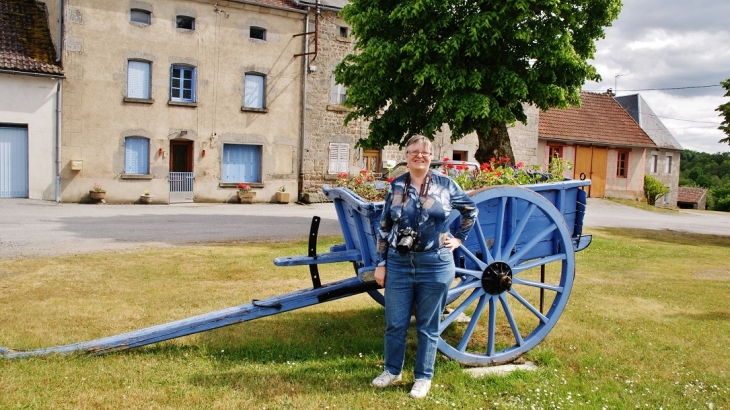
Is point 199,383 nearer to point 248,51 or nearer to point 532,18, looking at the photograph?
point 532,18

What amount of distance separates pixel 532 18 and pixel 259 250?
770cm

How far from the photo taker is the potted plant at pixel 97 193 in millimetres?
18641

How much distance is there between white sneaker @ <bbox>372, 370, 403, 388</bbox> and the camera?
397 cm

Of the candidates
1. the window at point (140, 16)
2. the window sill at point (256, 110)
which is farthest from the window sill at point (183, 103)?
the window at point (140, 16)

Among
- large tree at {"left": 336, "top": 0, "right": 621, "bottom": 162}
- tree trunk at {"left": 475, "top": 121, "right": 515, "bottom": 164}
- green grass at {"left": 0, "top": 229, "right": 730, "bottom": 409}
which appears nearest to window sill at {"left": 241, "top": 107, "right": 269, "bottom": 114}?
large tree at {"left": 336, "top": 0, "right": 621, "bottom": 162}

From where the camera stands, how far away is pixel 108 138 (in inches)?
746

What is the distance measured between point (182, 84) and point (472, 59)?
11.3m

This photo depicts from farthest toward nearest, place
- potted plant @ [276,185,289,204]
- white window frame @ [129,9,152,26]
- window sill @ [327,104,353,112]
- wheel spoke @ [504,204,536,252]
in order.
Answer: window sill @ [327,104,353,112] < potted plant @ [276,185,289,204] < white window frame @ [129,9,152,26] < wheel spoke @ [504,204,536,252]

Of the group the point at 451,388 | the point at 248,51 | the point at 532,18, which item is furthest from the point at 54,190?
the point at 451,388

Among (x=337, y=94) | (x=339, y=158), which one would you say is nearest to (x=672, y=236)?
(x=339, y=158)

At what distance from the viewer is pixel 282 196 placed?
2192cm

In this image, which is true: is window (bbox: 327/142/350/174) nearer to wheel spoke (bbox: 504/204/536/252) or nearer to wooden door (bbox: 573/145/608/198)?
wooden door (bbox: 573/145/608/198)

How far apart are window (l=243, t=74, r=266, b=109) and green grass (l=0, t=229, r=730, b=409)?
13.8 meters

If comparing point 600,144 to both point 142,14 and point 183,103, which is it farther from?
point 142,14
